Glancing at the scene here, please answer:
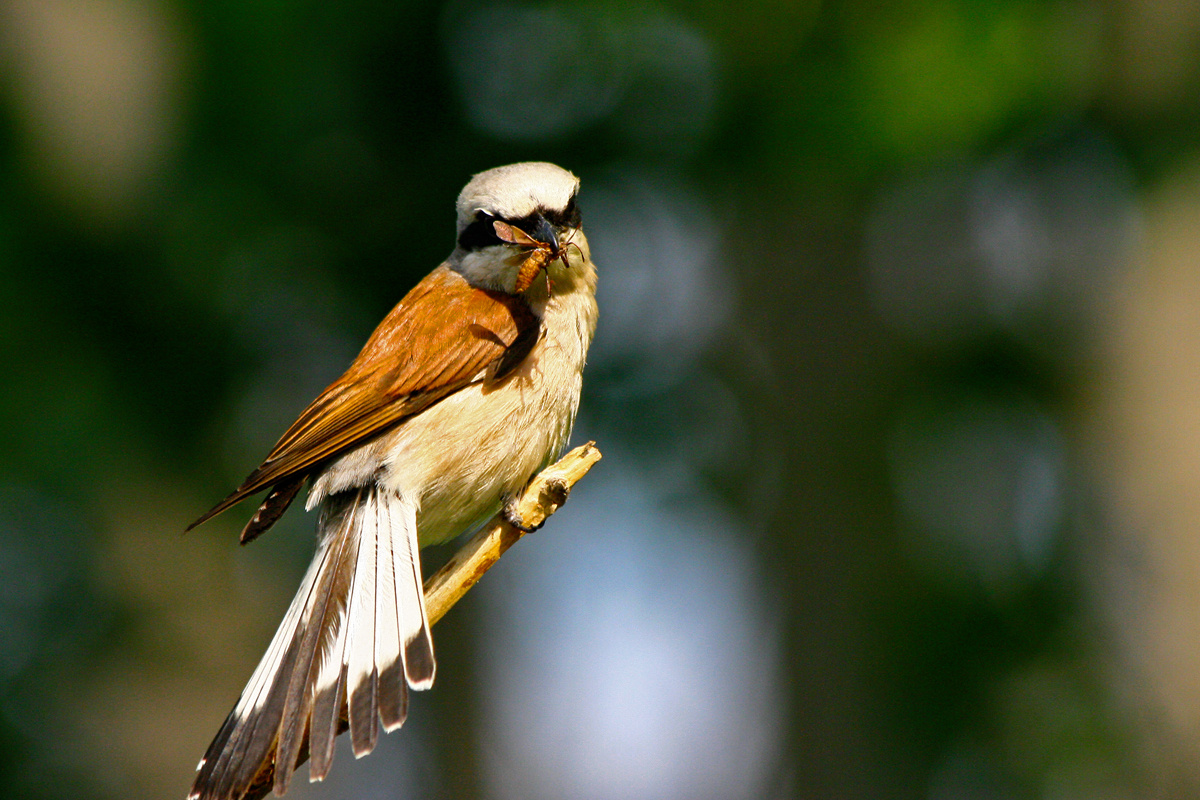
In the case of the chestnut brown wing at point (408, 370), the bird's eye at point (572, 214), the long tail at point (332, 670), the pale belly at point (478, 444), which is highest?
the bird's eye at point (572, 214)

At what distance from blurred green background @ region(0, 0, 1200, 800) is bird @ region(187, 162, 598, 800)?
339cm

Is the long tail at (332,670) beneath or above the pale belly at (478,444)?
beneath

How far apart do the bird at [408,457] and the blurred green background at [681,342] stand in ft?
11.1

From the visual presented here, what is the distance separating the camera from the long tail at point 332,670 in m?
2.34

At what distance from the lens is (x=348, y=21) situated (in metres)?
6.62

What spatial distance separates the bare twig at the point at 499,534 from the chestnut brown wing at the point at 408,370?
1.28ft

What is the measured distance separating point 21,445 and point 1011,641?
22.9ft

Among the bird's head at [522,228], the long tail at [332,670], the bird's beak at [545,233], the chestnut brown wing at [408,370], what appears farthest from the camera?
the bird's head at [522,228]

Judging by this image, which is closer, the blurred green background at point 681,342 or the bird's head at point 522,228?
the bird's head at point 522,228

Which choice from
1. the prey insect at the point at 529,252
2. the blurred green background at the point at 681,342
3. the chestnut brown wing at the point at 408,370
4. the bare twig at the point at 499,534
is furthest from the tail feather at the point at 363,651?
the blurred green background at the point at 681,342

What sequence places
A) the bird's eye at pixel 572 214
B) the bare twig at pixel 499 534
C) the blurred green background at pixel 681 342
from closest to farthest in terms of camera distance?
the bare twig at pixel 499 534
the bird's eye at pixel 572 214
the blurred green background at pixel 681 342

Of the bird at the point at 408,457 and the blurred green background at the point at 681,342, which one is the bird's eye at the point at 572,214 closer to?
the bird at the point at 408,457

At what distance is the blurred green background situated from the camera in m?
6.50

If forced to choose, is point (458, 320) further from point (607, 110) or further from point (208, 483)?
point (208, 483)
